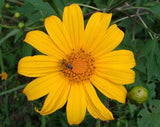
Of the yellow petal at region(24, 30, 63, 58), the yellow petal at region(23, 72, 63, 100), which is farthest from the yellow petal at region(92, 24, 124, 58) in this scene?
the yellow petal at region(23, 72, 63, 100)

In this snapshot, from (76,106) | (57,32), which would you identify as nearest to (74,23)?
(57,32)

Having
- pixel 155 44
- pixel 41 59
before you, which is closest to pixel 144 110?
pixel 155 44

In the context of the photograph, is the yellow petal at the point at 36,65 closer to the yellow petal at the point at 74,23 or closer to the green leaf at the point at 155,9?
the yellow petal at the point at 74,23

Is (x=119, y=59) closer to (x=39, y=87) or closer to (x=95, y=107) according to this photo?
(x=95, y=107)

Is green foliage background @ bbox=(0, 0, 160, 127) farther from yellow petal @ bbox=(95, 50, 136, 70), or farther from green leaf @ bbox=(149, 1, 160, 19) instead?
yellow petal @ bbox=(95, 50, 136, 70)

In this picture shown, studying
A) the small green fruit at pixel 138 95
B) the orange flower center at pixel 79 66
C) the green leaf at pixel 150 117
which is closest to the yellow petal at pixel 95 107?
the orange flower center at pixel 79 66

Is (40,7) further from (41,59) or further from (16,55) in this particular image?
(16,55)
